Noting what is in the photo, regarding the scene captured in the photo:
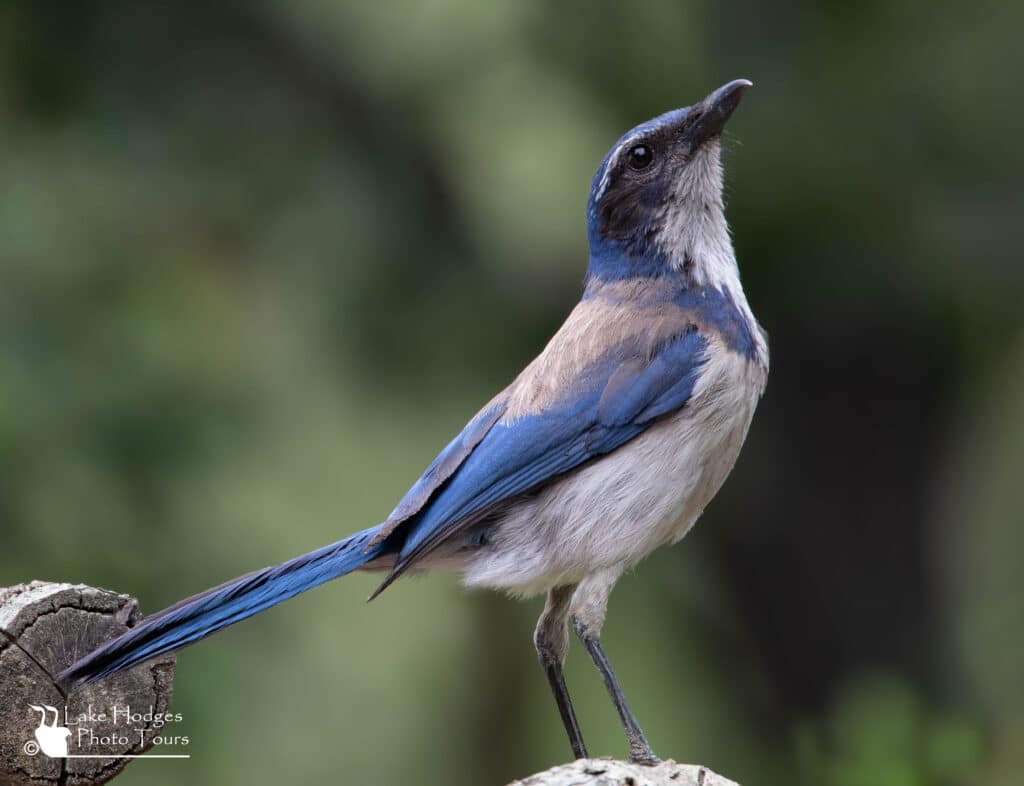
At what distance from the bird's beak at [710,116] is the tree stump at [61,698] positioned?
291 centimetres

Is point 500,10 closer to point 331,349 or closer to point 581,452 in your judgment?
point 331,349

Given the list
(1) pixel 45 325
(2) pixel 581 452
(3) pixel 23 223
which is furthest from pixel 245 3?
(2) pixel 581 452

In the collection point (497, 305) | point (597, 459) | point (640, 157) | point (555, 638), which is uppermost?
point (497, 305)

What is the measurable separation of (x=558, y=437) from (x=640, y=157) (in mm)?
1226

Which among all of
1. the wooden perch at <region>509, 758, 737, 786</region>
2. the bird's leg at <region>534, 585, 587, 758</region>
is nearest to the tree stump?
the wooden perch at <region>509, 758, 737, 786</region>

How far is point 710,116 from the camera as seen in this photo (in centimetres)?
546

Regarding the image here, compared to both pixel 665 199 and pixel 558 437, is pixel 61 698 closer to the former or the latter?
pixel 558 437

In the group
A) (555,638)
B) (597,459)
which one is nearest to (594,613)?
(555,638)

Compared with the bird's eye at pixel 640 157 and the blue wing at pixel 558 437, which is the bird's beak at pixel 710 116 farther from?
the blue wing at pixel 558 437

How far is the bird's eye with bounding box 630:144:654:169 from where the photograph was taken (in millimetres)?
5426

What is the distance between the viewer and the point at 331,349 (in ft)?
25.5

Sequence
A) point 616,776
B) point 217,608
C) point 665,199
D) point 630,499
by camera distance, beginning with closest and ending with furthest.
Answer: point 616,776 → point 217,608 → point 630,499 → point 665,199

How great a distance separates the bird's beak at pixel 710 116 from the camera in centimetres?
543

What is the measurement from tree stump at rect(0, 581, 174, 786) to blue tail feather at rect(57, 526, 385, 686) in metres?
0.06
